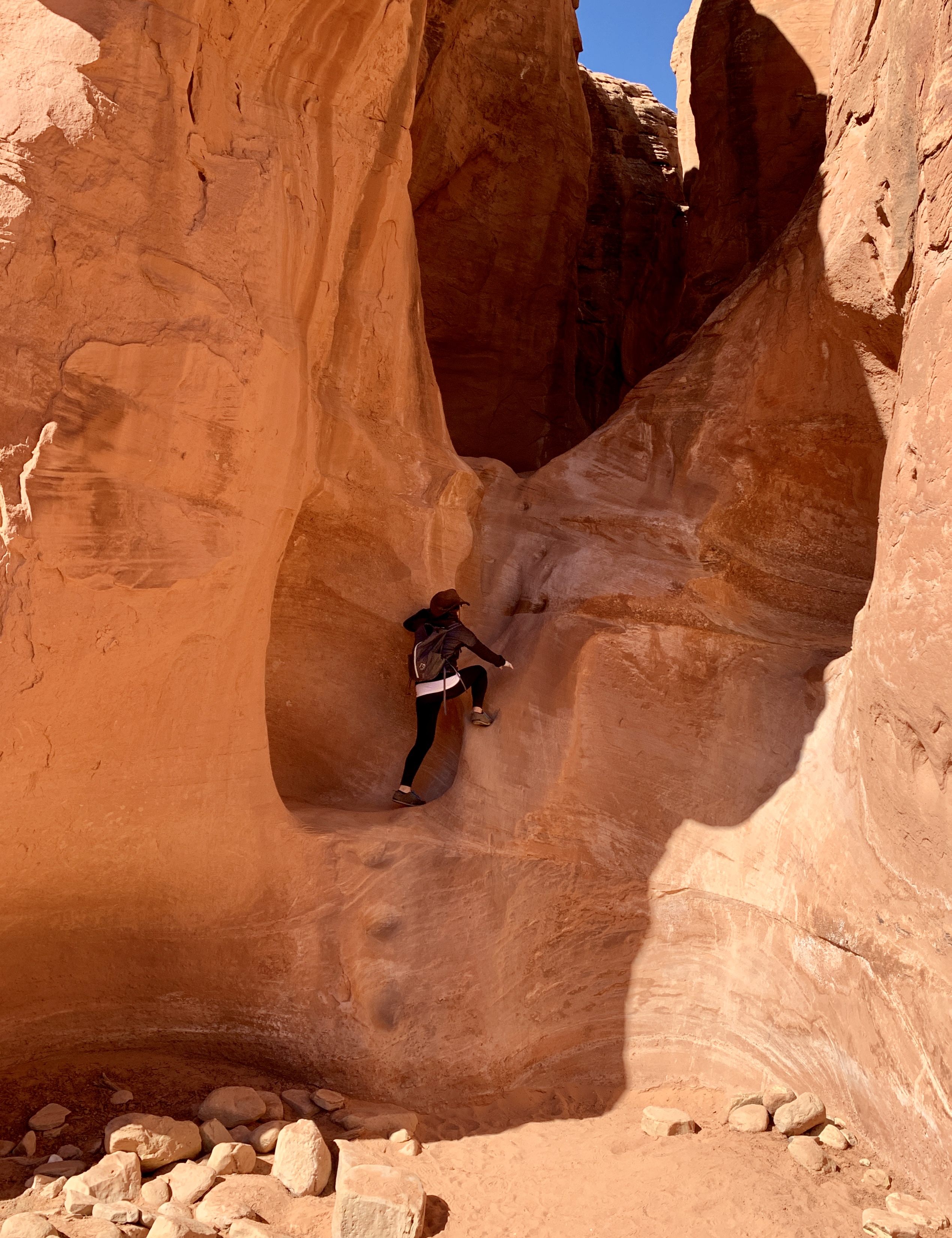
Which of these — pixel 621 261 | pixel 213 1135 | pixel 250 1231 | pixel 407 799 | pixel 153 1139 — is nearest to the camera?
pixel 250 1231

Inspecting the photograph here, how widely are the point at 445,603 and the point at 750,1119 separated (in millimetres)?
3004

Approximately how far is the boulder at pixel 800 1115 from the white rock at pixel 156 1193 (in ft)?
8.62

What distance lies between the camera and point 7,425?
385 centimetres

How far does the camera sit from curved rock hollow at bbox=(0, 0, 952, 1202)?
4074mm

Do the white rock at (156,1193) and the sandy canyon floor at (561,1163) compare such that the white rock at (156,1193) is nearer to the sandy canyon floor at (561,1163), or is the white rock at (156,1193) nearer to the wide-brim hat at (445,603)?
the sandy canyon floor at (561,1163)

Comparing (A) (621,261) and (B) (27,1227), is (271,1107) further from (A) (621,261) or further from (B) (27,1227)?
(A) (621,261)

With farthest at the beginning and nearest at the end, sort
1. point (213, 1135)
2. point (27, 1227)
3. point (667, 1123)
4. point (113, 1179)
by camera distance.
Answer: point (667, 1123), point (213, 1135), point (113, 1179), point (27, 1227)

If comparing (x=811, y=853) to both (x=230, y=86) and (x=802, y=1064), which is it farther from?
(x=230, y=86)

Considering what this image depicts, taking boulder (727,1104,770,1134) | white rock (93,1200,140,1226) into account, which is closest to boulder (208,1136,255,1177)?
white rock (93,1200,140,1226)

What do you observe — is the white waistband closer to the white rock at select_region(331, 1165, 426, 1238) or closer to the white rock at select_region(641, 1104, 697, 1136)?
the white rock at select_region(641, 1104, 697, 1136)

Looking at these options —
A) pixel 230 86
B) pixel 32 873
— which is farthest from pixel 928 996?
pixel 230 86

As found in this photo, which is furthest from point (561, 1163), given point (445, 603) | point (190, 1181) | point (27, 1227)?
point (445, 603)

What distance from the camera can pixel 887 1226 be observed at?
146 inches

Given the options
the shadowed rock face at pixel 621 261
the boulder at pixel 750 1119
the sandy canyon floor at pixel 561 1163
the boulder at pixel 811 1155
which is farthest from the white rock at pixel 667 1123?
the shadowed rock face at pixel 621 261
